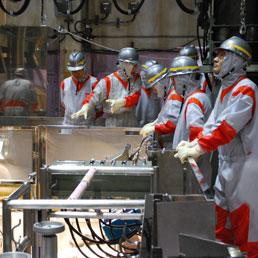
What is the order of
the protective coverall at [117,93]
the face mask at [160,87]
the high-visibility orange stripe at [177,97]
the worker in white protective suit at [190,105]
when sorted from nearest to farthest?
the worker in white protective suit at [190,105]
the high-visibility orange stripe at [177,97]
the face mask at [160,87]
the protective coverall at [117,93]

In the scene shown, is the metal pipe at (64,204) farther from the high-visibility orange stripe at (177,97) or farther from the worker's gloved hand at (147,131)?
the high-visibility orange stripe at (177,97)

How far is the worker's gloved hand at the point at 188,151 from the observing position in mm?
2955

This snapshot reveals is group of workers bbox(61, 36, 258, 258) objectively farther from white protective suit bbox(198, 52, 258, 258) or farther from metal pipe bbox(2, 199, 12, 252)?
metal pipe bbox(2, 199, 12, 252)

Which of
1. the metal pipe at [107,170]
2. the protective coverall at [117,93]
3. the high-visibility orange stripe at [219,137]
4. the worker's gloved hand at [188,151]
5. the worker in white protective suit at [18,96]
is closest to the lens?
the metal pipe at [107,170]

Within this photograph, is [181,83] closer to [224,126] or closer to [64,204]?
[224,126]

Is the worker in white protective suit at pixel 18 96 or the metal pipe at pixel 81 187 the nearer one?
the metal pipe at pixel 81 187

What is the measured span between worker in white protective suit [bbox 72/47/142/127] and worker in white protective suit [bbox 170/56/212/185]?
46.5 inches

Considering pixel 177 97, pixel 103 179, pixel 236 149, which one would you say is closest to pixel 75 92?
pixel 177 97

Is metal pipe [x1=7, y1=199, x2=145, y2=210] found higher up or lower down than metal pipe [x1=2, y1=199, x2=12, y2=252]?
higher up

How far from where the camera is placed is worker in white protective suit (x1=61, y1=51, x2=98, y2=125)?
5.81 meters

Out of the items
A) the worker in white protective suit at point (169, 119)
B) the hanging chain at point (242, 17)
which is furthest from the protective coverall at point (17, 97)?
the hanging chain at point (242, 17)

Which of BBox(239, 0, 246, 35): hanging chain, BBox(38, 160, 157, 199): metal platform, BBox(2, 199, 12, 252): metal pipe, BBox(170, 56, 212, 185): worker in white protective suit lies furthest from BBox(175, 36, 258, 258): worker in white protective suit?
BBox(2, 199, 12, 252): metal pipe

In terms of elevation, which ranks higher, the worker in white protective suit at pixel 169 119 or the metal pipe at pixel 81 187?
the worker in white protective suit at pixel 169 119

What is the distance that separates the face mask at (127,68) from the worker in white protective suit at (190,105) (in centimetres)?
118
